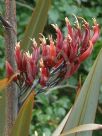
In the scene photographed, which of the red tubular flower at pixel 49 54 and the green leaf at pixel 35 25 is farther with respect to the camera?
the green leaf at pixel 35 25

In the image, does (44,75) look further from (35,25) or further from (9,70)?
(35,25)

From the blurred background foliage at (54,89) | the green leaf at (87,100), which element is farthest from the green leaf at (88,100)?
the blurred background foliage at (54,89)

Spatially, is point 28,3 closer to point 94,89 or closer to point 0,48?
point 0,48

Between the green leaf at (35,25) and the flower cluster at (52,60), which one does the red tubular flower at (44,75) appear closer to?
the flower cluster at (52,60)

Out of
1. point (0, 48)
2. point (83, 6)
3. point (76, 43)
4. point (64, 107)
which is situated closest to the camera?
point (76, 43)

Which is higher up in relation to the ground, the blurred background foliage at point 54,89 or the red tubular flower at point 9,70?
the red tubular flower at point 9,70

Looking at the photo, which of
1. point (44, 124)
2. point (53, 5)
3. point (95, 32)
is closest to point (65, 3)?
point (53, 5)

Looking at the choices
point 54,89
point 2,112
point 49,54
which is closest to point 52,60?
point 49,54
